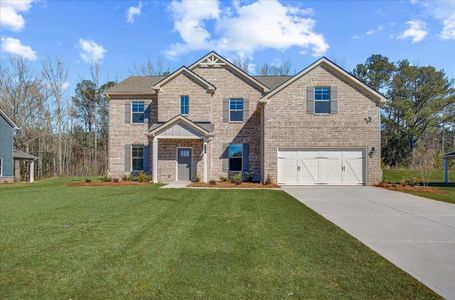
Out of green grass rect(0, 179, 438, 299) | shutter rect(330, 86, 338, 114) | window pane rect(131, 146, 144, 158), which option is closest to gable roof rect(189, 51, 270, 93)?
shutter rect(330, 86, 338, 114)

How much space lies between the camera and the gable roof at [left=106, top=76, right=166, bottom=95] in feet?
78.6

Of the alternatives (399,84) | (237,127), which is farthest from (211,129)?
(399,84)

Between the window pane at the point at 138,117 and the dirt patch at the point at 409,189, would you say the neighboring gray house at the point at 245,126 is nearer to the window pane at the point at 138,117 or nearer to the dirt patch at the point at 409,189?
the window pane at the point at 138,117

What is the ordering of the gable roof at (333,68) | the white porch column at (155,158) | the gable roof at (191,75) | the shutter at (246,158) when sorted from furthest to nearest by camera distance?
the shutter at (246,158) < the gable roof at (191,75) < the white porch column at (155,158) < the gable roof at (333,68)

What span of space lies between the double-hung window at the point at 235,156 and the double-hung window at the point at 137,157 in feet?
19.6

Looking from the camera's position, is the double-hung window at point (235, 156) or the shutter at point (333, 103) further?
the double-hung window at point (235, 156)

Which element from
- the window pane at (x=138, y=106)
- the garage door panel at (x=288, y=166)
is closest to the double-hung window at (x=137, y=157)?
the window pane at (x=138, y=106)

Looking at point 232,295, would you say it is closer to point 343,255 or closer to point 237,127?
point 343,255

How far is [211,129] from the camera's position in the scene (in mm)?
22141

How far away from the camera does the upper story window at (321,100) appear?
842 inches

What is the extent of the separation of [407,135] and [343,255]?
42828mm

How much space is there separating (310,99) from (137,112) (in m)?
11.4

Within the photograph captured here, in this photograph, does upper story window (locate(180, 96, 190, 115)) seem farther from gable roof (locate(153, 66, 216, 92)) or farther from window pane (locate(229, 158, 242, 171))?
window pane (locate(229, 158, 242, 171))

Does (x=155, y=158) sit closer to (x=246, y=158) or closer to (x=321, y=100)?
(x=246, y=158)
